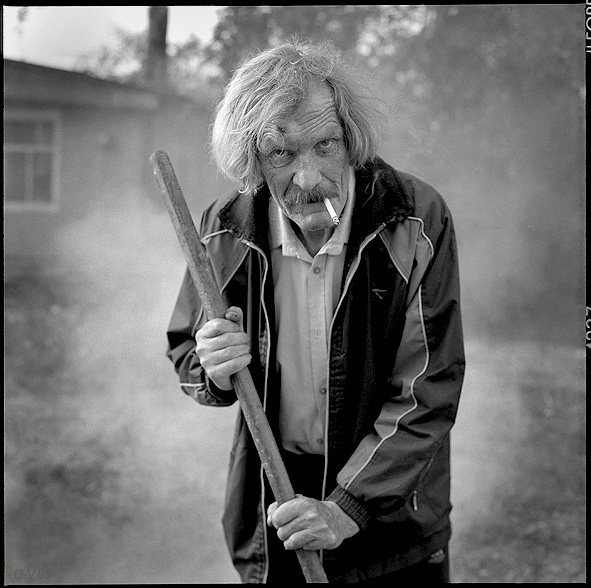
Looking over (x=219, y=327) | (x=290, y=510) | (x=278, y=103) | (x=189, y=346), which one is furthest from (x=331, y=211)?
(x=290, y=510)

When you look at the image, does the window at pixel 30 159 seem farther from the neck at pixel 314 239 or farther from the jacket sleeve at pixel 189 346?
the neck at pixel 314 239

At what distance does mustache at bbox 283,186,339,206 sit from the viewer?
197 centimetres

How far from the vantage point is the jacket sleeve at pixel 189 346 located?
2.20m

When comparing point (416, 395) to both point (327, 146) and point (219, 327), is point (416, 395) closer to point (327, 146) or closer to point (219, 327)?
point (219, 327)

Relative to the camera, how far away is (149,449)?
11.0 feet

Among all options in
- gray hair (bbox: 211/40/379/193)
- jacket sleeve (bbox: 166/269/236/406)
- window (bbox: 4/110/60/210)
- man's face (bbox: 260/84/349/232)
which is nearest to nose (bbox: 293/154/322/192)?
man's face (bbox: 260/84/349/232)

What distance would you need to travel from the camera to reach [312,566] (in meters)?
2.01

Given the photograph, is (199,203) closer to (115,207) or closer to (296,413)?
(115,207)

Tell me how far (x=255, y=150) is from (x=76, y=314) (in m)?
1.66

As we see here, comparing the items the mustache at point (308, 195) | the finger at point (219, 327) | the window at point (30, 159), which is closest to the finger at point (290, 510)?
the finger at point (219, 327)

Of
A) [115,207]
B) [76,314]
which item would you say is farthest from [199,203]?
[76,314]

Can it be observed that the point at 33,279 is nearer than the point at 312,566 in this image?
No

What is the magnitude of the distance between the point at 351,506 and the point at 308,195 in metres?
0.82

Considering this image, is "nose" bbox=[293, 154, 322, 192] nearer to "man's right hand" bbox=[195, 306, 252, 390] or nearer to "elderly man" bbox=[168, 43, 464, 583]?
"elderly man" bbox=[168, 43, 464, 583]
